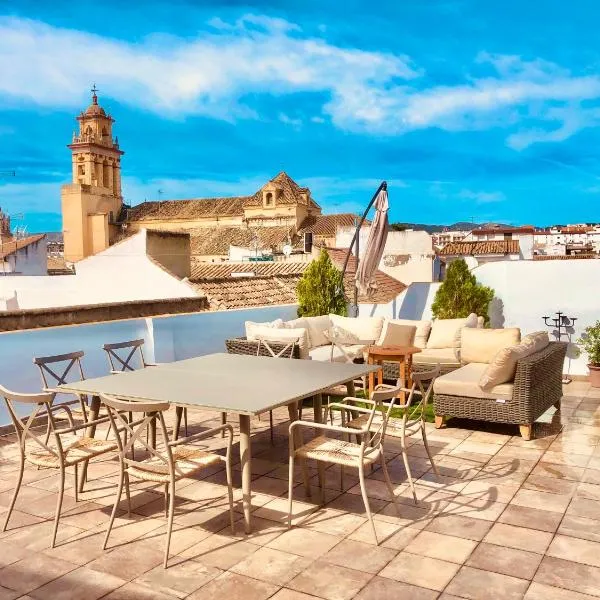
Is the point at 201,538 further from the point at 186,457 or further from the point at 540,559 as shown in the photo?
the point at 540,559

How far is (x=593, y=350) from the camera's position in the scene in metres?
7.95

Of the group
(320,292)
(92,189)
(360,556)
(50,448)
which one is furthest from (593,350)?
(92,189)

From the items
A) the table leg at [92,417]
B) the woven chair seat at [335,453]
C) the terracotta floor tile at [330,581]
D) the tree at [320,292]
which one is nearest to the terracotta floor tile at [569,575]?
the terracotta floor tile at [330,581]

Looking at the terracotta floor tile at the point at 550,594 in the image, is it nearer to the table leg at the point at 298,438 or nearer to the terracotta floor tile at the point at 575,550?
the terracotta floor tile at the point at 575,550

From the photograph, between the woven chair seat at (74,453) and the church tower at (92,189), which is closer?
the woven chair seat at (74,453)

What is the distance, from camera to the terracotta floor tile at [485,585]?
3016 millimetres

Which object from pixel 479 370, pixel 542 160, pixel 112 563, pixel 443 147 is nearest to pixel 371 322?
pixel 479 370

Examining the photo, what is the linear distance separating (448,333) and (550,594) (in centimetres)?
510

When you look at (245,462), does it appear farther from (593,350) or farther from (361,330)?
(593,350)

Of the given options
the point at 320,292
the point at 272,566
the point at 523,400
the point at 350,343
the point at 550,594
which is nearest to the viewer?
the point at 550,594

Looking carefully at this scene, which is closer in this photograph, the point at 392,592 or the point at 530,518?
the point at 392,592

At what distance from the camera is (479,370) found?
6645mm

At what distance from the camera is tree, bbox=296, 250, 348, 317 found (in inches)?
376

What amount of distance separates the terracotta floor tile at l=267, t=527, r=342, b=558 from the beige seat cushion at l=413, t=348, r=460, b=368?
395 cm
